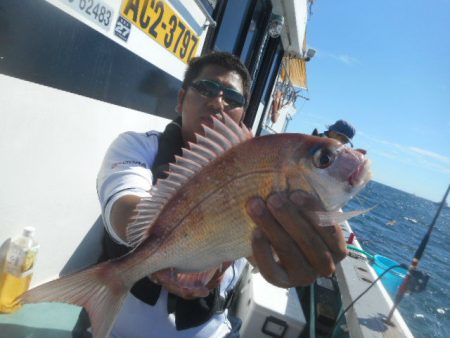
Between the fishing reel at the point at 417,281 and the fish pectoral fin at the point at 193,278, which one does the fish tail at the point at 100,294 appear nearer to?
the fish pectoral fin at the point at 193,278

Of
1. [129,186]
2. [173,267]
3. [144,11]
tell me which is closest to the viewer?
[173,267]

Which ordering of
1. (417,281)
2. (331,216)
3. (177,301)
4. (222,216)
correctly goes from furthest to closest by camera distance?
(417,281) → (177,301) → (222,216) → (331,216)

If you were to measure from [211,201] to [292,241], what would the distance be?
35 centimetres

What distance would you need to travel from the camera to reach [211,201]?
4.19ft

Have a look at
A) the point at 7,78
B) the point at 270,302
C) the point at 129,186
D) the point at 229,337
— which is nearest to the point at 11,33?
the point at 7,78

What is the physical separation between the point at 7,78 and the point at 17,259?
1.22 meters

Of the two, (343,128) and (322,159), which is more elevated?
(343,128)

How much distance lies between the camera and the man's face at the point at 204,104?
2.38m

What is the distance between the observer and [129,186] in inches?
59.7

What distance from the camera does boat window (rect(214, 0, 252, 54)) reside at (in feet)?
16.3

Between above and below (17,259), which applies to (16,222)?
above

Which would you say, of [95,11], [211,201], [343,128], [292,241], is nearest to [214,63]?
[95,11]

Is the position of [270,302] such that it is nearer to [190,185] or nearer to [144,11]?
[190,185]

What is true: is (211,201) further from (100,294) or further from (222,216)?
(100,294)
